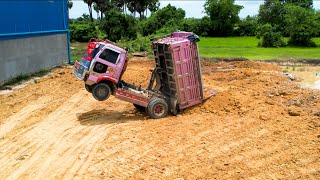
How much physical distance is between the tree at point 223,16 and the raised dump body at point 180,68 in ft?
158

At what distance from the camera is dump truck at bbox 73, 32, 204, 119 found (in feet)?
38.6

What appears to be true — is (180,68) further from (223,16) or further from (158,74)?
(223,16)

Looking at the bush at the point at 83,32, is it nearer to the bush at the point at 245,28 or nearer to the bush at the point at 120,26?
the bush at the point at 120,26

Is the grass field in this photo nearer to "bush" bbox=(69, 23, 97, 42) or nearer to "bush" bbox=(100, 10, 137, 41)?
"bush" bbox=(100, 10, 137, 41)

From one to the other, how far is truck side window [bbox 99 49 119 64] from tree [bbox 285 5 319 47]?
34.1 m

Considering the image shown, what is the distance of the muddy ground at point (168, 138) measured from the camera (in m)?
8.34

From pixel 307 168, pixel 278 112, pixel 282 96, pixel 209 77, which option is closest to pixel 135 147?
pixel 307 168

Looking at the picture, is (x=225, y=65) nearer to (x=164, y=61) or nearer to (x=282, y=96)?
(x=282, y=96)

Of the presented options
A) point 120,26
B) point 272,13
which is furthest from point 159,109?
point 272,13

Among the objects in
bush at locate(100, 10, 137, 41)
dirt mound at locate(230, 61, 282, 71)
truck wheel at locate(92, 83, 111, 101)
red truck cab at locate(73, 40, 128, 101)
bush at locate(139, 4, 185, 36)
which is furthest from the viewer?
bush at locate(139, 4, 185, 36)

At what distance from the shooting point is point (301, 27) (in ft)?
139

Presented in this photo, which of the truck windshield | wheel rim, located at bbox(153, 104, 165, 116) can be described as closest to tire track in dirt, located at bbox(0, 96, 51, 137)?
the truck windshield

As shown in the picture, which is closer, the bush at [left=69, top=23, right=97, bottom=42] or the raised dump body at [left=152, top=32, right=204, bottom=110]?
the raised dump body at [left=152, top=32, right=204, bottom=110]

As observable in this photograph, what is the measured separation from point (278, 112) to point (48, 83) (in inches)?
475
